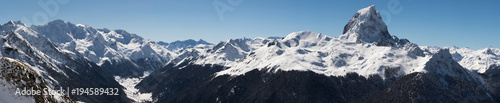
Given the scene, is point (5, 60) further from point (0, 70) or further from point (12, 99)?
point (12, 99)

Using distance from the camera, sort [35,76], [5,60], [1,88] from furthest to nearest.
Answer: [35,76]
[5,60]
[1,88]

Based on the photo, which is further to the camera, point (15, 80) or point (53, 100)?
point (53, 100)

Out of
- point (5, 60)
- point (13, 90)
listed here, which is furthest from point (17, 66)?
point (13, 90)

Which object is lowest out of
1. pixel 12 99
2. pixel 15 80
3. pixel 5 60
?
pixel 12 99

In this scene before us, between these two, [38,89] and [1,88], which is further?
[38,89]

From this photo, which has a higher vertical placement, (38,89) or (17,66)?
(17,66)

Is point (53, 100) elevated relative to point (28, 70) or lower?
lower

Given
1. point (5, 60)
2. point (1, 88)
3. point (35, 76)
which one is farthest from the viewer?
point (35, 76)

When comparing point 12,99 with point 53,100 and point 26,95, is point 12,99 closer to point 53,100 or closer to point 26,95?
point 26,95
